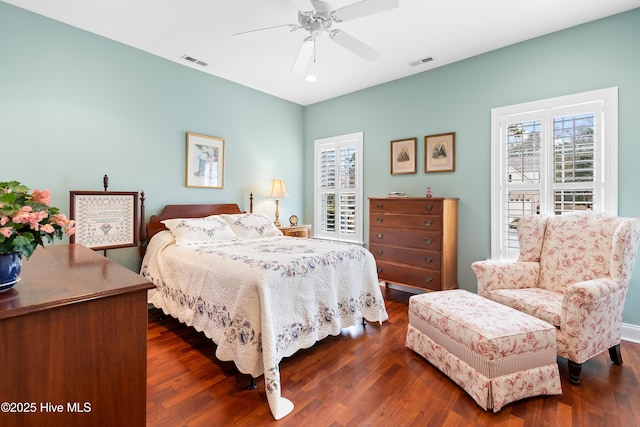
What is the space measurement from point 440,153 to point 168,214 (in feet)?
10.8

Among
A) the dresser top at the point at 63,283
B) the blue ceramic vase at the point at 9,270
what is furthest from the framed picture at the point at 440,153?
the blue ceramic vase at the point at 9,270

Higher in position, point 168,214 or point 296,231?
point 168,214

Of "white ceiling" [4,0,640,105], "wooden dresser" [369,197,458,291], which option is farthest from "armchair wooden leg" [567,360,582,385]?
"white ceiling" [4,0,640,105]

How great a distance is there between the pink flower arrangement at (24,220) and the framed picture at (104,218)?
183 cm

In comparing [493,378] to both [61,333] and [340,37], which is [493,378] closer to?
[61,333]

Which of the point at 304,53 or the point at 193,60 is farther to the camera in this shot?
the point at 193,60

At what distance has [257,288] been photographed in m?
1.94

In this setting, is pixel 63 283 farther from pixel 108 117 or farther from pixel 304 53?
pixel 108 117

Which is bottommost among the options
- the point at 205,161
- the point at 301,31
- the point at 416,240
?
the point at 416,240

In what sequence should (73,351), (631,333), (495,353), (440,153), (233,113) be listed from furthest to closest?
(233,113), (440,153), (631,333), (495,353), (73,351)

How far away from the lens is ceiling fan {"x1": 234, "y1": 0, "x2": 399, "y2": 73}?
2068mm

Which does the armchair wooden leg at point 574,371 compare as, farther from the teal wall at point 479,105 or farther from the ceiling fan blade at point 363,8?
the ceiling fan blade at point 363,8

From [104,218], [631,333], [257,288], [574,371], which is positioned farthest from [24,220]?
[631,333]

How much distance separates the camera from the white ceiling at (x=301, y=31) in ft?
8.31
